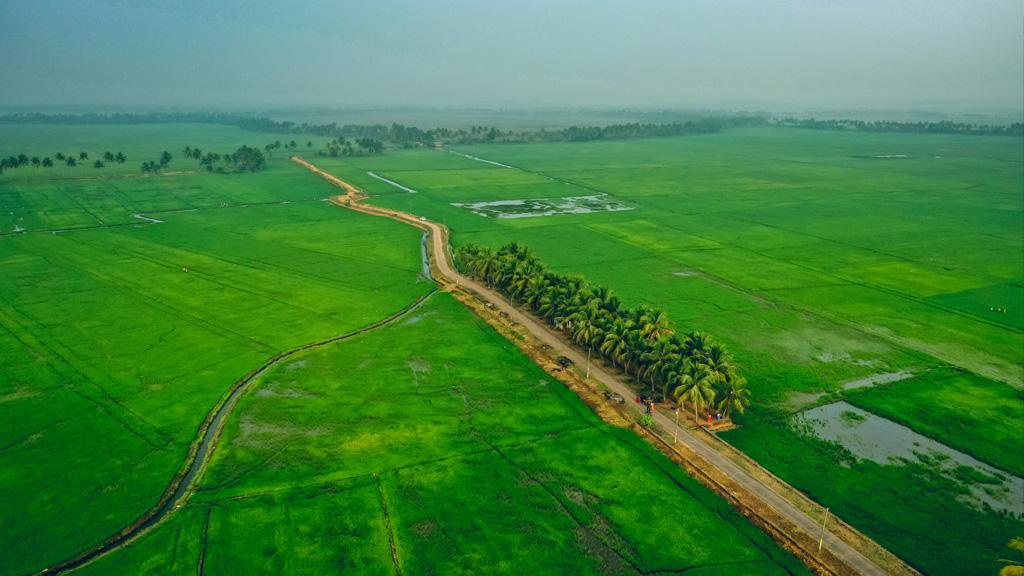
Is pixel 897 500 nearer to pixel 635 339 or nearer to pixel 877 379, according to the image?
pixel 877 379

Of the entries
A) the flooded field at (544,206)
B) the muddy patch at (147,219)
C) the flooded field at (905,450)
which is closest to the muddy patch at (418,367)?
the flooded field at (905,450)

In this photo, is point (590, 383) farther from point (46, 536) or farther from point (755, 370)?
point (46, 536)

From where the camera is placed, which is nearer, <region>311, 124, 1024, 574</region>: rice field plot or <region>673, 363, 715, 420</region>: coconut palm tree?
<region>311, 124, 1024, 574</region>: rice field plot

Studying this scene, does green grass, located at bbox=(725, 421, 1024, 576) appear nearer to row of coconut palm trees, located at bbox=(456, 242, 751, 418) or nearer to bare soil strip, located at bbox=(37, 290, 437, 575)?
row of coconut palm trees, located at bbox=(456, 242, 751, 418)

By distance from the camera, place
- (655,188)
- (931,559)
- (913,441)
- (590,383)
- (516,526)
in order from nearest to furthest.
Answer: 1. (931,559)
2. (516,526)
3. (913,441)
4. (590,383)
5. (655,188)

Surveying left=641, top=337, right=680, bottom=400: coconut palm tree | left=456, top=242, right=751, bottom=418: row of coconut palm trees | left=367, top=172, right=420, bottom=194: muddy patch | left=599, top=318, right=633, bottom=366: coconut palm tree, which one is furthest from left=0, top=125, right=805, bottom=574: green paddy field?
left=367, top=172, right=420, bottom=194: muddy patch

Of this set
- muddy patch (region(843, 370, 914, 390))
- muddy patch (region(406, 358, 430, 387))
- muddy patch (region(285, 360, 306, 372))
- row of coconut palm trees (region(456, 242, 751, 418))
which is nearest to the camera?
row of coconut palm trees (region(456, 242, 751, 418))

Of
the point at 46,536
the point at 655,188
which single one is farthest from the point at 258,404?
the point at 655,188
